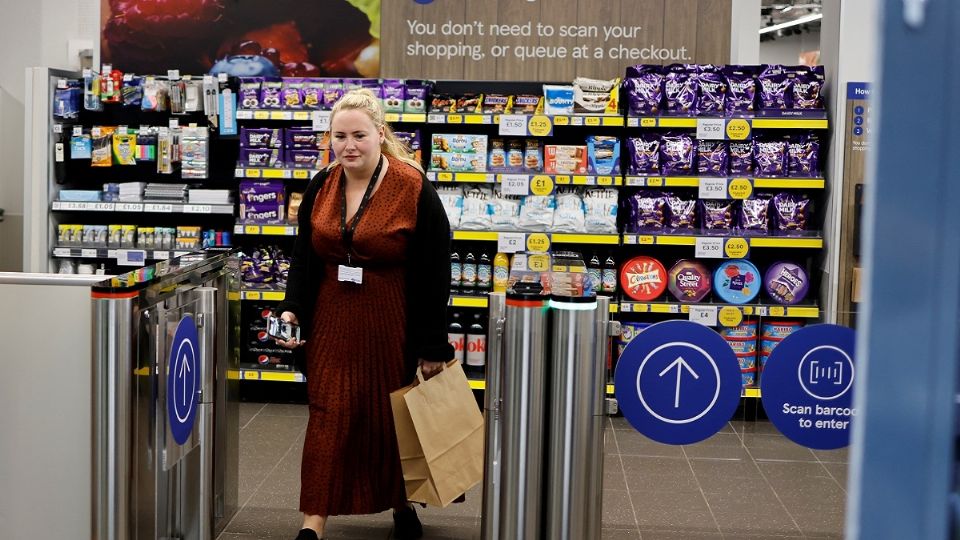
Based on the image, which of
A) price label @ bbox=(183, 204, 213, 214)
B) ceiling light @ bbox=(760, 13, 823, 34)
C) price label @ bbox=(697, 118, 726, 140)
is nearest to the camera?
price label @ bbox=(697, 118, 726, 140)

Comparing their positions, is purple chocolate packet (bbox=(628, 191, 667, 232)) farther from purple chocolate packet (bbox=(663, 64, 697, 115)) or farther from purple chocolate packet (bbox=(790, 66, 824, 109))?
purple chocolate packet (bbox=(790, 66, 824, 109))

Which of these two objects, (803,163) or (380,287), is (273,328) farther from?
(803,163)

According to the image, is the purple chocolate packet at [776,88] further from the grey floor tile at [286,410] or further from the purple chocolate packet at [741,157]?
the grey floor tile at [286,410]

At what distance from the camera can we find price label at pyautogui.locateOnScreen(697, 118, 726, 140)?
6.26 m

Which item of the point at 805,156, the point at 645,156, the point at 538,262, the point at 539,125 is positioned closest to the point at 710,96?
the point at 645,156

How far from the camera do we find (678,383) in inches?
134

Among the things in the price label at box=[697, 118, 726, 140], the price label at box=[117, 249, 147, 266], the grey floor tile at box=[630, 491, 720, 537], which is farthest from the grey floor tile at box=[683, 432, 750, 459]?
the price label at box=[117, 249, 147, 266]

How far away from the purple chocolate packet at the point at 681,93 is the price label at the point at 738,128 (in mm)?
225

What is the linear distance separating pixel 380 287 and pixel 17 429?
4.04 ft

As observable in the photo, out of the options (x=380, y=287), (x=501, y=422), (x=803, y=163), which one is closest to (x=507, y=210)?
(x=803, y=163)

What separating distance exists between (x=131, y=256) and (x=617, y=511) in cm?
359

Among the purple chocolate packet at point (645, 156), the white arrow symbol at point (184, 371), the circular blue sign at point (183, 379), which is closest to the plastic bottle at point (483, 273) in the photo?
the purple chocolate packet at point (645, 156)

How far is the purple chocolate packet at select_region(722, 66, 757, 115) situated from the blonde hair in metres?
3.02

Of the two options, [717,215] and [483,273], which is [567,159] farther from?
[717,215]
